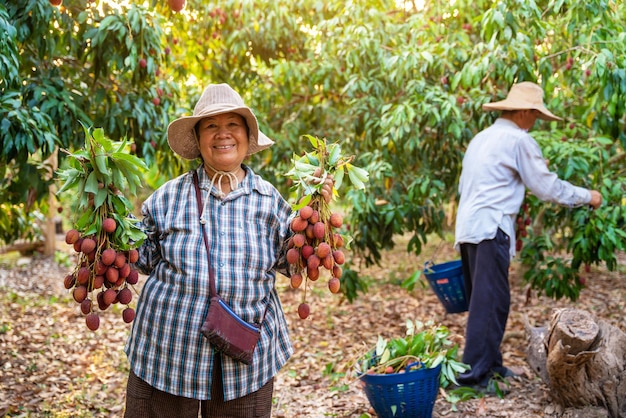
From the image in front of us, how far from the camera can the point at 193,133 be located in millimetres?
2297

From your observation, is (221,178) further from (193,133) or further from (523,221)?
(523,221)

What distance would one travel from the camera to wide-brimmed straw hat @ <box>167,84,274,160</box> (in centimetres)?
215

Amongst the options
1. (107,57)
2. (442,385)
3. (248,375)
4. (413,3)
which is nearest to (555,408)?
(442,385)

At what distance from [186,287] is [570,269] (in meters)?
3.00

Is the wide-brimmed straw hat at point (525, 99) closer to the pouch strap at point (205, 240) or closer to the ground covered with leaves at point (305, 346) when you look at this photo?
the ground covered with leaves at point (305, 346)

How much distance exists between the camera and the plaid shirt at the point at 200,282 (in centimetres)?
205

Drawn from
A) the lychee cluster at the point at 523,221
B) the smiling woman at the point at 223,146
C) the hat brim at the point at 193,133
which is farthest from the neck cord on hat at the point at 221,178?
the lychee cluster at the point at 523,221

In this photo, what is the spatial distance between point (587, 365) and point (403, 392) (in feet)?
2.97

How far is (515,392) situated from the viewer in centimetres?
360

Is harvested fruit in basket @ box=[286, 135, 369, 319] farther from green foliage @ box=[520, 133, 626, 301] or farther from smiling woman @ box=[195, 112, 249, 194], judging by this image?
green foliage @ box=[520, 133, 626, 301]

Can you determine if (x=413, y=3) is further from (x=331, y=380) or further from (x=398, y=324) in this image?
(x=331, y=380)

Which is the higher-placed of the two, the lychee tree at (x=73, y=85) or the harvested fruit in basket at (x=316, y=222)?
the lychee tree at (x=73, y=85)

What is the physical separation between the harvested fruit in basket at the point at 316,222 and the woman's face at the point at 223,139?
0.67 feet

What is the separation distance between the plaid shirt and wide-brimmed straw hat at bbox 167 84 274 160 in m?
0.15
